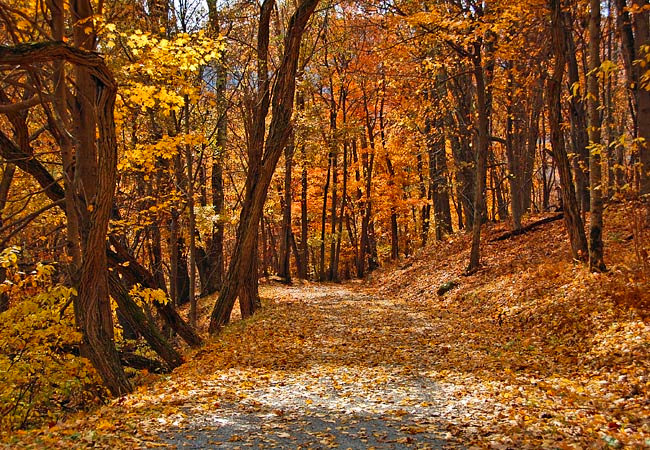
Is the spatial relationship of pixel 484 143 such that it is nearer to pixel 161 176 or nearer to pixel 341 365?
pixel 341 365

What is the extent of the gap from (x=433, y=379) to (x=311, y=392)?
64.8 inches

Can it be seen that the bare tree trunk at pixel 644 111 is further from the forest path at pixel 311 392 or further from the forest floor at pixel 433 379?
the forest path at pixel 311 392

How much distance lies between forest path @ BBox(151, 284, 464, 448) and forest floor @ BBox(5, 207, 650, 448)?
0.09 ft

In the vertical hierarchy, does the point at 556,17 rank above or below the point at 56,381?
above

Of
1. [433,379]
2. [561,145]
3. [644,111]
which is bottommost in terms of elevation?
[433,379]

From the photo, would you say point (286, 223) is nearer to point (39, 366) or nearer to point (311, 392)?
point (39, 366)

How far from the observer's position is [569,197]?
10148 mm

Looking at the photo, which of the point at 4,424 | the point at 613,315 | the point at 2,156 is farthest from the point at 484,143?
the point at 4,424

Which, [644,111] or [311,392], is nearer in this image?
[311,392]

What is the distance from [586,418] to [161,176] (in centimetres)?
1533

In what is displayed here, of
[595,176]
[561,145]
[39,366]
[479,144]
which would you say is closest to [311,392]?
[39,366]

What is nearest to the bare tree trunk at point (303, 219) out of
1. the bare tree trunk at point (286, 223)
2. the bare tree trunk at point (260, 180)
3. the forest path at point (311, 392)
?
the bare tree trunk at point (286, 223)

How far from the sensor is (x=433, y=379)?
663cm

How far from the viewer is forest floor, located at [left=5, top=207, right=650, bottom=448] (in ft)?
15.0
